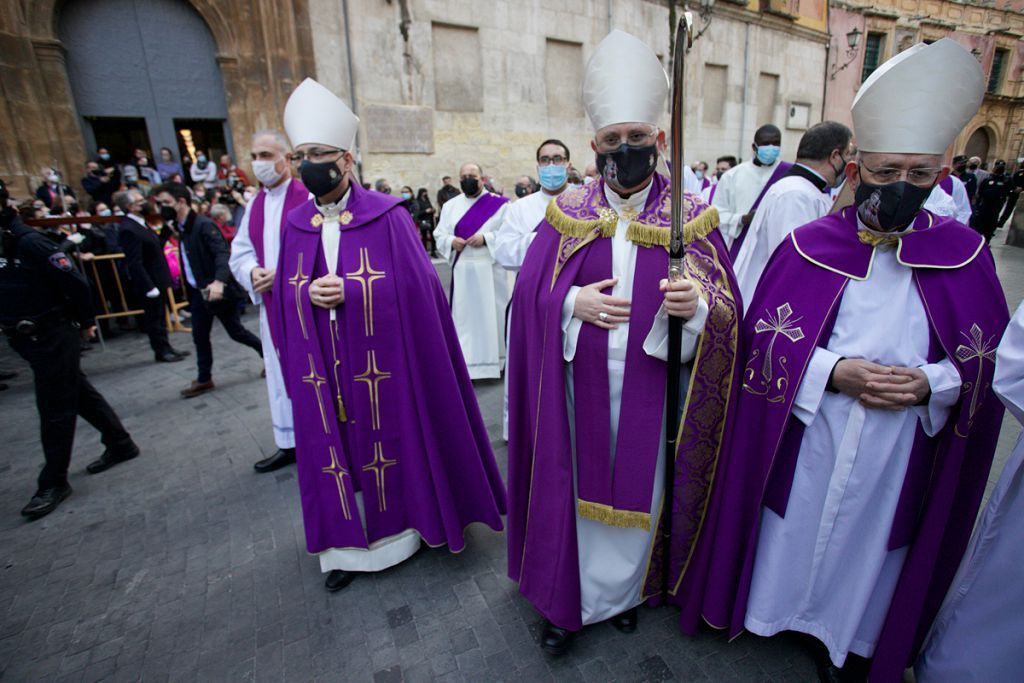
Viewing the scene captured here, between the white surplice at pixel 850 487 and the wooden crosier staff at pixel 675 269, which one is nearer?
the wooden crosier staff at pixel 675 269

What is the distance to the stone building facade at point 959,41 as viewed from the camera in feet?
75.3

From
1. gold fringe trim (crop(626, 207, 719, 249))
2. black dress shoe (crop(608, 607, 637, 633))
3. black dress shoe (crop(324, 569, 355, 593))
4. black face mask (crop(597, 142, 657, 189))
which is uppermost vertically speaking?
black face mask (crop(597, 142, 657, 189))

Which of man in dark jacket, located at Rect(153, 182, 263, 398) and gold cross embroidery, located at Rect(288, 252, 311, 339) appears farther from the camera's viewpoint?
man in dark jacket, located at Rect(153, 182, 263, 398)

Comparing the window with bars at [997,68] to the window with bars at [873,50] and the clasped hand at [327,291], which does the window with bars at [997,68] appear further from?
the clasped hand at [327,291]

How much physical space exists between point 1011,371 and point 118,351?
8921 mm

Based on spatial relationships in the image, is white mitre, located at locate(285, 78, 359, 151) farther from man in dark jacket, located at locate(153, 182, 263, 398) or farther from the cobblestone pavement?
man in dark jacket, located at locate(153, 182, 263, 398)

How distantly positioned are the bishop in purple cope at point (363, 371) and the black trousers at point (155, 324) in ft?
16.3

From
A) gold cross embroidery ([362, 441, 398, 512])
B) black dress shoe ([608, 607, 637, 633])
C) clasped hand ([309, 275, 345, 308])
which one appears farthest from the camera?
gold cross embroidery ([362, 441, 398, 512])

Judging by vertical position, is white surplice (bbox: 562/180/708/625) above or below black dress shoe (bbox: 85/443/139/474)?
above

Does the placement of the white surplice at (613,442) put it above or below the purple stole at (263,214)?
below

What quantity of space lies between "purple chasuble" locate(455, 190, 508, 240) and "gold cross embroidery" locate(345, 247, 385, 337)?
9.66ft

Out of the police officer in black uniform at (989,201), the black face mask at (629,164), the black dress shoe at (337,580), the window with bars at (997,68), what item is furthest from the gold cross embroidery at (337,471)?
the window with bars at (997,68)

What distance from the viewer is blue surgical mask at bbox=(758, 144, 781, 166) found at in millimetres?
5453

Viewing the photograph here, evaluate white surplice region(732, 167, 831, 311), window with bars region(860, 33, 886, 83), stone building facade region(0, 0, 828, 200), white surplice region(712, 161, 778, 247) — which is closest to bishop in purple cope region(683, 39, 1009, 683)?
white surplice region(732, 167, 831, 311)
